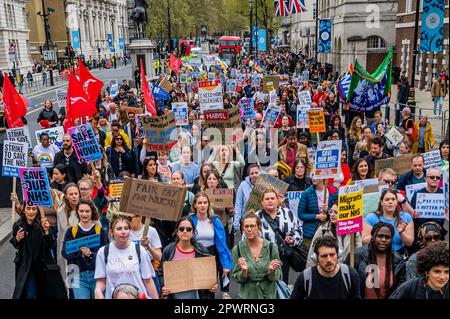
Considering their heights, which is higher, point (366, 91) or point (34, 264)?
point (366, 91)

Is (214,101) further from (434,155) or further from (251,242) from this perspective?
(251,242)

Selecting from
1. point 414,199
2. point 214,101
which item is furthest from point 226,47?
point 414,199

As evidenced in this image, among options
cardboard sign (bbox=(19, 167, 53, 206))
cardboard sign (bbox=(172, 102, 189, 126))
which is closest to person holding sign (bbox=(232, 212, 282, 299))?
cardboard sign (bbox=(19, 167, 53, 206))

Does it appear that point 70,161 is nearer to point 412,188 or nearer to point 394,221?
point 412,188

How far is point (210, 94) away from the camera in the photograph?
14.4m

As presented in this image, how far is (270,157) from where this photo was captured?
10672 mm

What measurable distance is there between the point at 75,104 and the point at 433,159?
23.5 ft

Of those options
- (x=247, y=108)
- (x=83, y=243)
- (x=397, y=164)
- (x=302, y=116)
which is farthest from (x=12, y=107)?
(x=397, y=164)

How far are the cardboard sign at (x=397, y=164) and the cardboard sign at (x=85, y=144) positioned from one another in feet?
14.1

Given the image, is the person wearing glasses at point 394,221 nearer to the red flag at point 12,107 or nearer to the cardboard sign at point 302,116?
the red flag at point 12,107

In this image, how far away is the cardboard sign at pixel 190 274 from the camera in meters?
5.08

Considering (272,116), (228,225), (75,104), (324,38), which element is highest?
(324,38)

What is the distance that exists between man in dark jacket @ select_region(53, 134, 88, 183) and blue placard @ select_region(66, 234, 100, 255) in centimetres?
368
